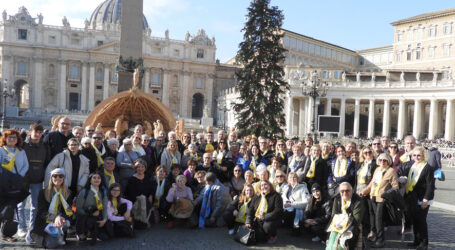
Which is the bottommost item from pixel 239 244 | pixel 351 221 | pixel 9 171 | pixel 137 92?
pixel 239 244

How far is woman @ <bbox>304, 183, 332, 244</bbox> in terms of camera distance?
6.39m

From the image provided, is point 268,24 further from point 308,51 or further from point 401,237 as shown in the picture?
point 308,51

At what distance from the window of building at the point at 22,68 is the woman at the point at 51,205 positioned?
63972mm

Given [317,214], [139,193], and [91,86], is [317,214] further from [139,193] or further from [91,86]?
[91,86]

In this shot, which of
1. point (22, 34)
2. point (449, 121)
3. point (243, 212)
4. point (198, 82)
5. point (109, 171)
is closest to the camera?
point (109, 171)

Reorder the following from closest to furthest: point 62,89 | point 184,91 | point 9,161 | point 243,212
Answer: point 9,161 < point 243,212 < point 62,89 < point 184,91

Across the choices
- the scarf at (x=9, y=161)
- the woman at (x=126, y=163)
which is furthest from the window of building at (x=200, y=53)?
the scarf at (x=9, y=161)

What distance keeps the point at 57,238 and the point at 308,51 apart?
59821mm

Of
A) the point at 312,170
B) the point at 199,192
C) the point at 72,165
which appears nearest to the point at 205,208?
the point at 199,192

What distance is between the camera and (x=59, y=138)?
6660 mm

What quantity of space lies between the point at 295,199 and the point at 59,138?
4374mm

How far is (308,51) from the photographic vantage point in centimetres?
6159

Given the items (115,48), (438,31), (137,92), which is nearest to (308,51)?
(438,31)

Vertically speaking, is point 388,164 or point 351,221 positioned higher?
point 388,164
